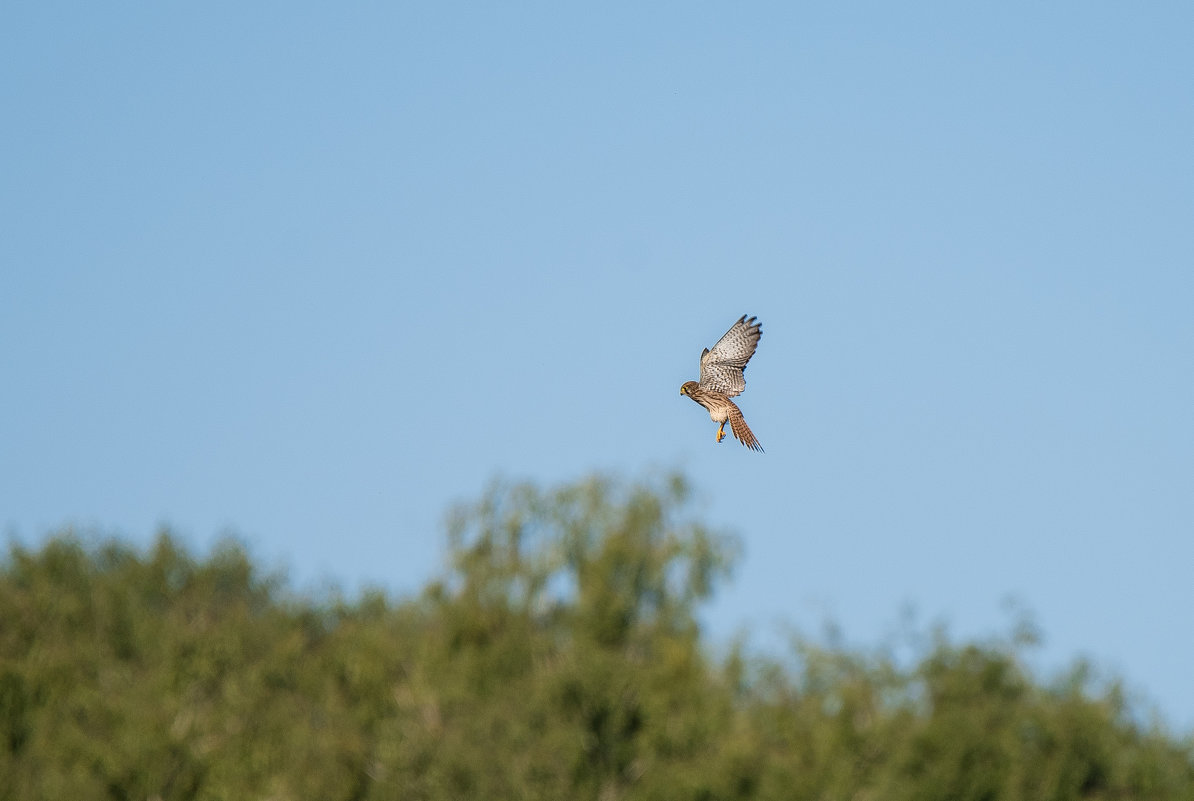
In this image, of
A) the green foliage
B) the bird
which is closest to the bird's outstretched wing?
the bird

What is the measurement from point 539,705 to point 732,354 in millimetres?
9068

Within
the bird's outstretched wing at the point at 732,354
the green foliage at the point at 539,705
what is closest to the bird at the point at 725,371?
the bird's outstretched wing at the point at 732,354

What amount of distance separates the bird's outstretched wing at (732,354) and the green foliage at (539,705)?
6465 mm

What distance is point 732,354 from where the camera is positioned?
102ft

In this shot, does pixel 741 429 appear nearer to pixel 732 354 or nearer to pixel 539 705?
pixel 732 354

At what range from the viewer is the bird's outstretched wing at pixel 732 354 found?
101 feet

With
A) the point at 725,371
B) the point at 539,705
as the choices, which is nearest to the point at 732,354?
the point at 725,371

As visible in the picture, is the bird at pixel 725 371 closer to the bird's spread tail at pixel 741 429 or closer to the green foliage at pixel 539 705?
the bird's spread tail at pixel 741 429

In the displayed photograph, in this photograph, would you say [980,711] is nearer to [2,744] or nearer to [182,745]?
[182,745]

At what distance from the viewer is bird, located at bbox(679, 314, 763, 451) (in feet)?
99.6

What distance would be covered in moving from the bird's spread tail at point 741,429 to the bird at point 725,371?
7 cm

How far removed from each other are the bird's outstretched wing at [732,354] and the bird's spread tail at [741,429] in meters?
0.92

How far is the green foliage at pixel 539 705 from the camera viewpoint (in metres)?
33.2

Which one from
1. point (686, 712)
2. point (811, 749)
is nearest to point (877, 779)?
point (811, 749)
